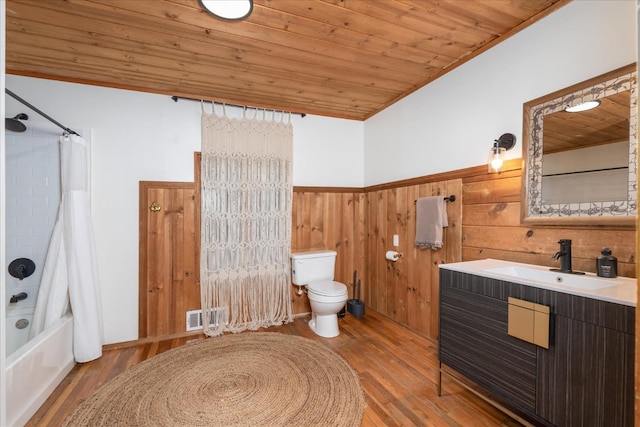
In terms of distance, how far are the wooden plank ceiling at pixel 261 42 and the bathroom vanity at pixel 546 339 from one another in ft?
4.90

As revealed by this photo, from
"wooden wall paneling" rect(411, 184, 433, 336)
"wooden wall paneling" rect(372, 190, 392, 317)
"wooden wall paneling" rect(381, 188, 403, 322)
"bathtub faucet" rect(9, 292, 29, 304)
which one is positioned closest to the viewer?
"bathtub faucet" rect(9, 292, 29, 304)

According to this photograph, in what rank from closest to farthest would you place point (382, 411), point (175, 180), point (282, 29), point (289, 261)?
point (382, 411), point (282, 29), point (175, 180), point (289, 261)

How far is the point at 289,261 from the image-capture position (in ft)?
9.63

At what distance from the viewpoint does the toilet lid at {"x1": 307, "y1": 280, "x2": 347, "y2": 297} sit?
2521mm

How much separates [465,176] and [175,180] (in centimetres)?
251

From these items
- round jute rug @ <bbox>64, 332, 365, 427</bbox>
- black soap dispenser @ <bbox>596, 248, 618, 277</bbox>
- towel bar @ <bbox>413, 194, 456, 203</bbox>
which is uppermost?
towel bar @ <bbox>413, 194, 456, 203</bbox>

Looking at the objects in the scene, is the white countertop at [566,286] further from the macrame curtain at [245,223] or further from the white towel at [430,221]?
the macrame curtain at [245,223]

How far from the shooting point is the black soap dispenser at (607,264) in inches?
51.8

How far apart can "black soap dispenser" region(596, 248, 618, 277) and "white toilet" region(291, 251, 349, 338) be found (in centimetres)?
173

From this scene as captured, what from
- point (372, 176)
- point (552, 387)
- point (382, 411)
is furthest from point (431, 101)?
point (382, 411)

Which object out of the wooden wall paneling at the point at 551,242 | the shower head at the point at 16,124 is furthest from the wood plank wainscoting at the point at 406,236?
the shower head at the point at 16,124

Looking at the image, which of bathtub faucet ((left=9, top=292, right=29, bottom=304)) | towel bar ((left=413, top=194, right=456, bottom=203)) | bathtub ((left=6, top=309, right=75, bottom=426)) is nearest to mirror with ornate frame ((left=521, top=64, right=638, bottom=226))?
towel bar ((left=413, top=194, right=456, bottom=203))

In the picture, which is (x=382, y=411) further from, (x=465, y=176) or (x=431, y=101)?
(x=431, y=101)

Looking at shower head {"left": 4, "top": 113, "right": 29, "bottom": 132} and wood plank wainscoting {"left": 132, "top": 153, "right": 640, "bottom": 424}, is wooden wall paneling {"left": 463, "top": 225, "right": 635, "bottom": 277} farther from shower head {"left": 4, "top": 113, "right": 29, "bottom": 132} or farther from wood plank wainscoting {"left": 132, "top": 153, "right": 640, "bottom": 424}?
shower head {"left": 4, "top": 113, "right": 29, "bottom": 132}
